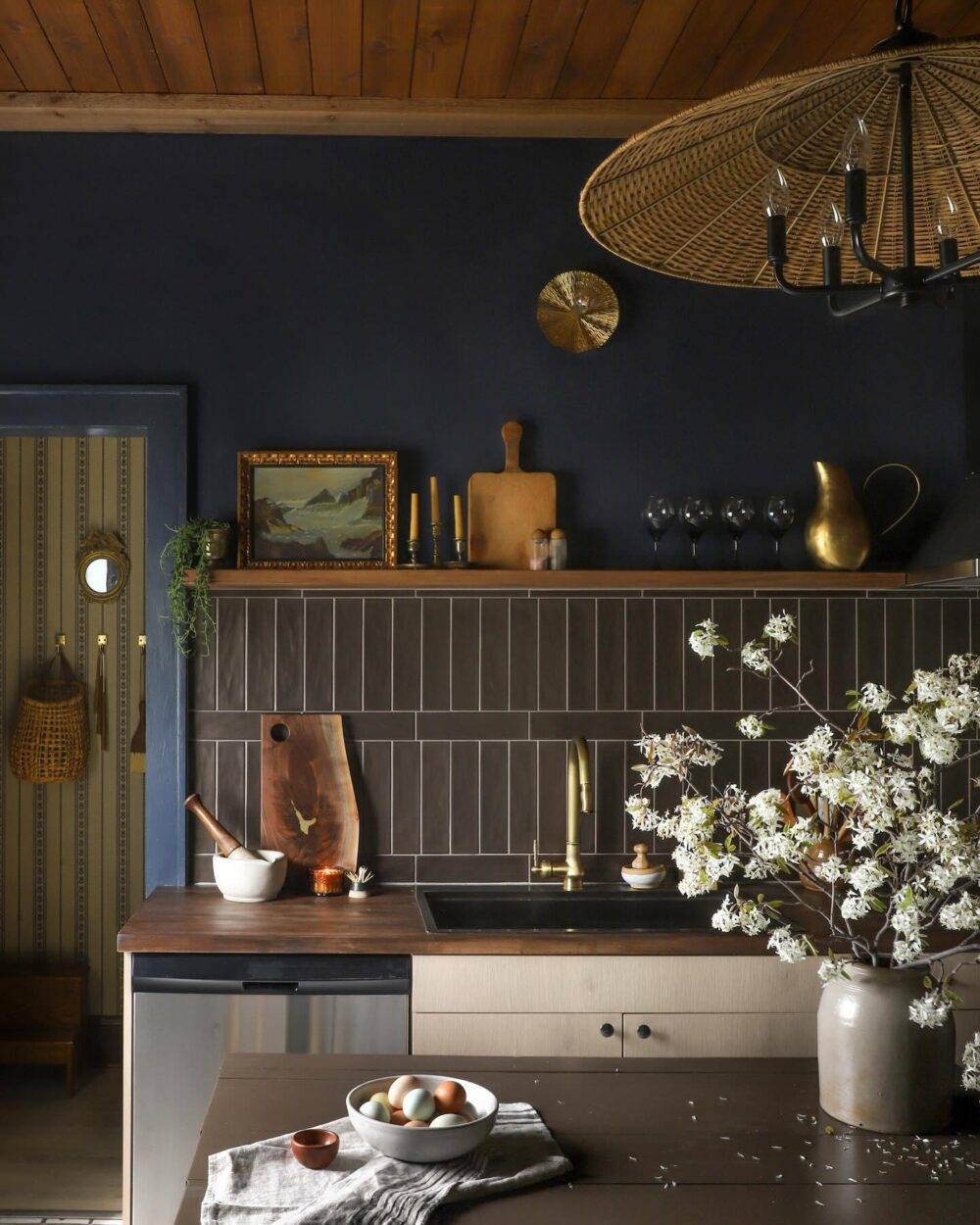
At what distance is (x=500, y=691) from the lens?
10.9ft

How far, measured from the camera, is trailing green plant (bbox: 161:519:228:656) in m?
3.17

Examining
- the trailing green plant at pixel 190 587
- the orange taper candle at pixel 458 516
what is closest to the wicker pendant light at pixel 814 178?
the orange taper candle at pixel 458 516

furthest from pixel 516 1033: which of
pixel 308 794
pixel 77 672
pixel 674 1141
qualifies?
pixel 77 672

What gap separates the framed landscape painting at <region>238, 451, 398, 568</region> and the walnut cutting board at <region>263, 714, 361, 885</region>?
1.47 feet

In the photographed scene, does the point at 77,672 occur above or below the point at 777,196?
below

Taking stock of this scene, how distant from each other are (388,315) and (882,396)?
1.42 meters

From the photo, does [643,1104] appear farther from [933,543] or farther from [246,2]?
[246,2]

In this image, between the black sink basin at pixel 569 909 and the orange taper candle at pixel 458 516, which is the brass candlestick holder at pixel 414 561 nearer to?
the orange taper candle at pixel 458 516

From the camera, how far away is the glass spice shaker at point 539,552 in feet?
10.6

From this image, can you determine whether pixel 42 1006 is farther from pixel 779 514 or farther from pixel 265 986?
pixel 779 514

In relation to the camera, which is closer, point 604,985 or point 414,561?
point 604,985

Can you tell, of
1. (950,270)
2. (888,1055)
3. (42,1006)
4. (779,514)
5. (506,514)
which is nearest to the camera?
(950,270)

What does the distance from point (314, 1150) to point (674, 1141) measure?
1.66 feet

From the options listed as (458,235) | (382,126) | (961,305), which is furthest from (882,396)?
(382,126)
